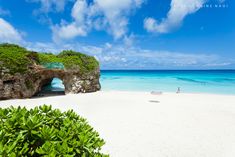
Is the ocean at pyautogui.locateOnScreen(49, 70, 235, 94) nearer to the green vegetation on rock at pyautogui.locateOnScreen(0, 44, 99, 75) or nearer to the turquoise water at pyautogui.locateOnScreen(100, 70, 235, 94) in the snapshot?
the turquoise water at pyautogui.locateOnScreen(100, 70, 235, 94)

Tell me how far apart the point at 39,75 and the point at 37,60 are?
109 cm

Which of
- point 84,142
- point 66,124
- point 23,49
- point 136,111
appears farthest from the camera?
point 23,49

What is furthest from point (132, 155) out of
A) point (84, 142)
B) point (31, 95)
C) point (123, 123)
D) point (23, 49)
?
point (23, 49)

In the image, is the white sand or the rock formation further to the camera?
the rock formation

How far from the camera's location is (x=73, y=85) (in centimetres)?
1442

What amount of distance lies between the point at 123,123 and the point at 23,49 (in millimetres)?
9056

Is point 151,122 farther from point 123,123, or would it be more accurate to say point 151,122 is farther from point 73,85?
point 73,85

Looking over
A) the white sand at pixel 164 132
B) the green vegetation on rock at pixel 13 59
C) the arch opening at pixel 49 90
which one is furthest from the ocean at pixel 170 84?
the white sand at pixel 164 132

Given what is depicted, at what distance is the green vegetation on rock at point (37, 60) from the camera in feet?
36.6

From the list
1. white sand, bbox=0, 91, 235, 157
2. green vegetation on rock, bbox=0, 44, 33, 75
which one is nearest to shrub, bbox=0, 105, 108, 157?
white sand, bbox=0, 91, 235, 157

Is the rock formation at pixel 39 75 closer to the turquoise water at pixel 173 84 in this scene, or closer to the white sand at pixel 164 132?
the white sand at pixel 164 132

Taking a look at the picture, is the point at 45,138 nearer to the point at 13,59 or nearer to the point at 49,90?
the point at 13,59

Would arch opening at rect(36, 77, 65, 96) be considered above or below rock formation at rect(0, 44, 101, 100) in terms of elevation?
below

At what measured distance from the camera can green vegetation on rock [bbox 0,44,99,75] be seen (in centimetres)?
1114
